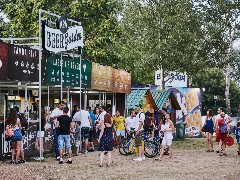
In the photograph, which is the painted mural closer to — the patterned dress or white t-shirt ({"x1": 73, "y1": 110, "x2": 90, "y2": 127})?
white t-shirt ({"x1": 73, "y1": 110, "x2": 90, "y2": 127})

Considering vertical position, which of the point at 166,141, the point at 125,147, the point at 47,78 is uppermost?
the point at 47,78

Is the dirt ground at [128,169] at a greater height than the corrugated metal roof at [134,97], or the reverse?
the corrugated metal roof at [134,97]

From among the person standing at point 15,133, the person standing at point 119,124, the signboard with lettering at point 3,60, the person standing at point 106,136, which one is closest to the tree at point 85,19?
the person standing at point 119,124

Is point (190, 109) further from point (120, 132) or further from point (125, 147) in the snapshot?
point (125, 147)

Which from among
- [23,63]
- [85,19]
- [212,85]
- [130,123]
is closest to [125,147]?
[130,123]

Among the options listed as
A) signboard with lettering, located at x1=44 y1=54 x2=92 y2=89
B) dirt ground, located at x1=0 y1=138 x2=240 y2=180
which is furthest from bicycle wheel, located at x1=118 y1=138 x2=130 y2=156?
signboard with lettering, located at x1=44 y1=54 x2=92 y2=89

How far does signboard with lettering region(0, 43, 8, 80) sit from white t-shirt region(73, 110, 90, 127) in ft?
15.5

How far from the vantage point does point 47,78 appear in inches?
839

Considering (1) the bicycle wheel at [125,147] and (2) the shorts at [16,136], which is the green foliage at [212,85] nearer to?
(1) the bicycle wheel at [125,147]

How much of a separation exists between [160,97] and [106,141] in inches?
798

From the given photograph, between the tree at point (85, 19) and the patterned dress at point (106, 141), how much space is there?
20507mm

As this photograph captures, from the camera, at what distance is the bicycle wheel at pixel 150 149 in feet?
71.0

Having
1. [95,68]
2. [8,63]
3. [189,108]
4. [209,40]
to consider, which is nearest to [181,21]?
[209,40]

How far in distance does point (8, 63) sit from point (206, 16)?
96.0ft
